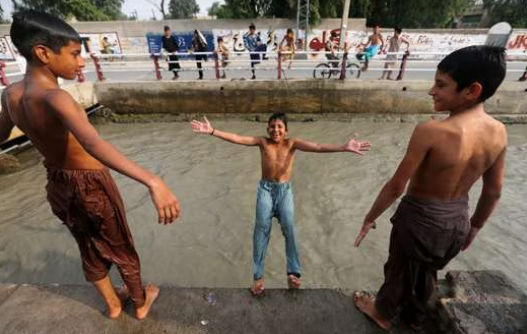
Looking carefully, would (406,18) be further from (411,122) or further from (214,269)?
(214,269)

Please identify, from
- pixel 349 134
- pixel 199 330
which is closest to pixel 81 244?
pixel 199 330

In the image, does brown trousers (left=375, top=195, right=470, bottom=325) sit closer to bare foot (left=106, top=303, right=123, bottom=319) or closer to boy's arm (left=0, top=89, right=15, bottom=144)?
bare foot (left=106, top=303, right=123, bottom=319)

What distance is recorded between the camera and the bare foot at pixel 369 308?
2.05 m

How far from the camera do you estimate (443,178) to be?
160 cm

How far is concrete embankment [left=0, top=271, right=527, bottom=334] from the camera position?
1951 millimetres

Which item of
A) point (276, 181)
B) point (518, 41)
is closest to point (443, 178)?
point (276, 181)

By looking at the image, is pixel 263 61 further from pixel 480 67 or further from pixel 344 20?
pixel 480 67

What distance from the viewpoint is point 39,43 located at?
144cm

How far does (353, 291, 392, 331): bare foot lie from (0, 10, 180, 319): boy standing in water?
173 cm

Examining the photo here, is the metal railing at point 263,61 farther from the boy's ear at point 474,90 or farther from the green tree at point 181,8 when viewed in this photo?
the green tree at point 181,8

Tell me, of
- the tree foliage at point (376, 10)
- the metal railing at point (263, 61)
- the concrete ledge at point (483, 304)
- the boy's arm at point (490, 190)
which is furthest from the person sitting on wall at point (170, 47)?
the tree foliage at point (376, 10)

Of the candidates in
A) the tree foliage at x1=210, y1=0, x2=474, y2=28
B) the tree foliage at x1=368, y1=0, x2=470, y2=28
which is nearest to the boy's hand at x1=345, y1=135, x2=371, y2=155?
the tree foliage at x1=210, y1=0, x2=474, y2=28

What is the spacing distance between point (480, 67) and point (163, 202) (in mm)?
1742

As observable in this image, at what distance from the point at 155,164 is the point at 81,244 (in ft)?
16.7
